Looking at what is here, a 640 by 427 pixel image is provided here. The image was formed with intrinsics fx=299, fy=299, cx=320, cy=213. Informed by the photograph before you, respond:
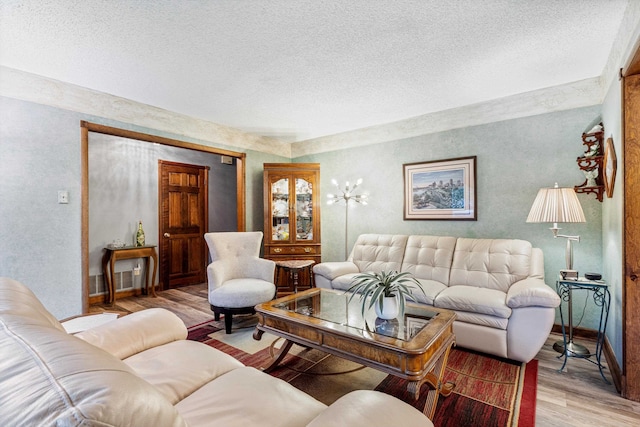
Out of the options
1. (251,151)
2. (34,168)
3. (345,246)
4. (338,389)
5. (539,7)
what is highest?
(539,7)

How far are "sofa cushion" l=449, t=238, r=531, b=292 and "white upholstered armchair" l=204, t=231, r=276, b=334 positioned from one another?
79.1 inches

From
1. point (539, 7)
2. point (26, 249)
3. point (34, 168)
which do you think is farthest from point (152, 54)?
point (539, 7)

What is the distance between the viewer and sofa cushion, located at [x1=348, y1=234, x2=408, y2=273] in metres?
3.62

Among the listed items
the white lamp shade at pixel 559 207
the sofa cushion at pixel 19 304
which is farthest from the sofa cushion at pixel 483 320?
the sofa cushion at pixel 19 304

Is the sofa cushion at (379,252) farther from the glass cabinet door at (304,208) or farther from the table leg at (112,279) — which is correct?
the table leg at (112,279)

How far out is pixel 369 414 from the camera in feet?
2.95

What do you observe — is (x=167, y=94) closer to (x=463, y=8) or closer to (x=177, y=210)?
(x=177, y=210)

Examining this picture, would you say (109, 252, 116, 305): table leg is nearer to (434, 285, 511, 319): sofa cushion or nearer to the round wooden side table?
the round wooden side table

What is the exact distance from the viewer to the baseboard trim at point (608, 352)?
2.04m

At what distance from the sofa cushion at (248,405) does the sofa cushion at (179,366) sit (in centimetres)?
7

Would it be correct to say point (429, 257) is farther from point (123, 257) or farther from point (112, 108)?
point (123, 257)

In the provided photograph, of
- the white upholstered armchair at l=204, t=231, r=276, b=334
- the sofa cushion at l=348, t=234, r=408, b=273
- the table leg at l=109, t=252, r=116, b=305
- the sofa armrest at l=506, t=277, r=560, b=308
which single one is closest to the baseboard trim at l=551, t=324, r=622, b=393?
the sofa armrest at l=506, t=277, r=560, b=308

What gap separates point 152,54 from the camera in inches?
92.2

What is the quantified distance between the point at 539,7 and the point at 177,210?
511 cm
